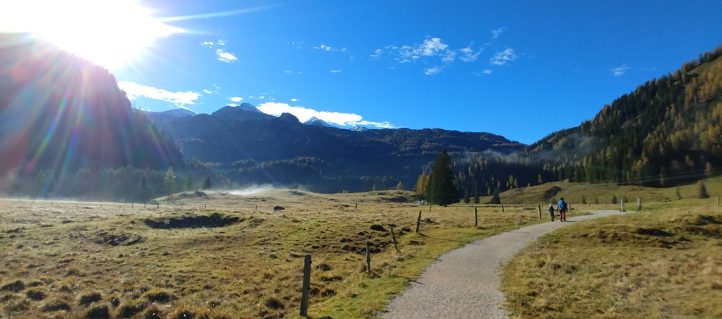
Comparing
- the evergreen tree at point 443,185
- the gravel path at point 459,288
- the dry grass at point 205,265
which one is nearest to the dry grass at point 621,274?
the gravel path at point 459,288

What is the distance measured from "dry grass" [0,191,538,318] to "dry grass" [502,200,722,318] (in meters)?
5.66

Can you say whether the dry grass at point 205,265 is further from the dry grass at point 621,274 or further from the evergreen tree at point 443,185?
the evergreen tree at point 443,185

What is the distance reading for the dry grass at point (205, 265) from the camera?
1962cm

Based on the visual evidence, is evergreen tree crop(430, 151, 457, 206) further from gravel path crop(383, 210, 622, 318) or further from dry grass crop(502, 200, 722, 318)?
gravel path crop(383, 210, 622, 318)

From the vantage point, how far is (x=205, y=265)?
30.0 meters

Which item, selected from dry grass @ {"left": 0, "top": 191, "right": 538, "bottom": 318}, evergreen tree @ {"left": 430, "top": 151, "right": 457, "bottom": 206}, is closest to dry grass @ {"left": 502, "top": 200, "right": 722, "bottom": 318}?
dry grass @ {"left": 0, "top": 191, "right": 538, "bottom": 318}

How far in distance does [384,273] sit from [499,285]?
6229 millimetres

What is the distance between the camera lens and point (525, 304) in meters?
15.7

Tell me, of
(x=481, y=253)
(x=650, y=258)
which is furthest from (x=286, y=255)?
(x=650, y=258)

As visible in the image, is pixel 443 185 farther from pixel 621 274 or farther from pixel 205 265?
pixel 621 274

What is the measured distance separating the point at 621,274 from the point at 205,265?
25.8 m

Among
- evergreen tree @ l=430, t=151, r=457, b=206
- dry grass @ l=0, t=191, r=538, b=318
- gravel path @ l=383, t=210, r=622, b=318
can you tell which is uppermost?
evergreen tree @ l=430, t=151, r=457, b=206

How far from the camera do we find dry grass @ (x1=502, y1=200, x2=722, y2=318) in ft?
49.6

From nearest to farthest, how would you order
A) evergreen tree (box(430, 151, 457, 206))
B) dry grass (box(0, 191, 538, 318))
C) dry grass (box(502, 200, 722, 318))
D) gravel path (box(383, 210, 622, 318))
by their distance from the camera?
gravel path (box(383, 210, 622, 318)), dry grass (box(502, 200, 722, 318)), dry grass (box(0, 191, 538, 318)), evergreen tree (box(430, 151, 457, 206))
